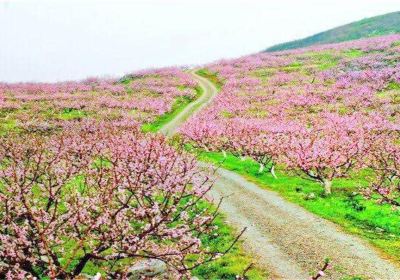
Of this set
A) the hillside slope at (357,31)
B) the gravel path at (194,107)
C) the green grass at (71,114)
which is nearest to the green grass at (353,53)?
the gravel path at (194,107)

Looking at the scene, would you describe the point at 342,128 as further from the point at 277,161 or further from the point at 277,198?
the point at 277,198

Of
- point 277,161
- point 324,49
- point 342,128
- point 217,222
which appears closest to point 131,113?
point 342,128

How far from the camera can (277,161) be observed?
32656mm

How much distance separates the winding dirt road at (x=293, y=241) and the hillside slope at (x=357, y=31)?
369ft

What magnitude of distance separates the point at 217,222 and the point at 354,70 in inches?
2447

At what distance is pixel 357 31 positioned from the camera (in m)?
138

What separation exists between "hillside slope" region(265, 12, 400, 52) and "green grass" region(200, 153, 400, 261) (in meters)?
105

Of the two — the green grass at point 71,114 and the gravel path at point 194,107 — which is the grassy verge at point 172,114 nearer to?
the gravel path at point 194,107

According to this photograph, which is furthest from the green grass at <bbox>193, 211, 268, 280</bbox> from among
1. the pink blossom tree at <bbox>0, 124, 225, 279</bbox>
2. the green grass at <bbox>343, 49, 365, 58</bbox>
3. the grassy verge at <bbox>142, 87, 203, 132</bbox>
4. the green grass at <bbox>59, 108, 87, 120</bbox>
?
the green grass at <bbox>343, 49, 365, 58</bbox>

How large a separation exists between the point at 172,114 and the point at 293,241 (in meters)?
46.5

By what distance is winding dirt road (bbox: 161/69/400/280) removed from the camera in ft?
52.1

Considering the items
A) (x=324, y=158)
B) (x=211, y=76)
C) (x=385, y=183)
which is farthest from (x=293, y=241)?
(x=211, y=76)

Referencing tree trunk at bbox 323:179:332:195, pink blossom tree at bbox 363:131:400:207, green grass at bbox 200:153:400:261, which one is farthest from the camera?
tree trunk at bbox 323:179:332:195

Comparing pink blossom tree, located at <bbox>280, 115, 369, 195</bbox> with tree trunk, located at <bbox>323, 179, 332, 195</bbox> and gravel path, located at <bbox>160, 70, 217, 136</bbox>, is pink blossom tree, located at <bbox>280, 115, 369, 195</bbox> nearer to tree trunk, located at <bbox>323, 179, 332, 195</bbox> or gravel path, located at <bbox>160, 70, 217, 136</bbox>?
tree trunk, located at <bbox>323, 179, 332, 195</bbox>
